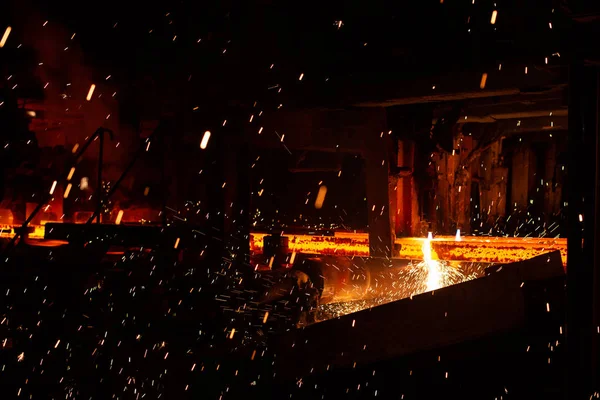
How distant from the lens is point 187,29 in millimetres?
6199

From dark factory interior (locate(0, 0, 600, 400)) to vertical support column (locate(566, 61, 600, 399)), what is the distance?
0.01 meters

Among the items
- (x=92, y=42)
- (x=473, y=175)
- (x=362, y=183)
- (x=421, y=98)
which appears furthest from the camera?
(x=362, y=183)

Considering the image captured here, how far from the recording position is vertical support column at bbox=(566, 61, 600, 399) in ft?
10.7

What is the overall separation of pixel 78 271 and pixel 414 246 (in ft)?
11.4

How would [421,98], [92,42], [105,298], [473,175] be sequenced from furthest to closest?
[473,175] < [92,42] < [105,298] < [421,98]

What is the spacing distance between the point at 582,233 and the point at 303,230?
18.2ft

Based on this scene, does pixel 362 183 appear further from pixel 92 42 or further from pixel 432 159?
pixel 92 42

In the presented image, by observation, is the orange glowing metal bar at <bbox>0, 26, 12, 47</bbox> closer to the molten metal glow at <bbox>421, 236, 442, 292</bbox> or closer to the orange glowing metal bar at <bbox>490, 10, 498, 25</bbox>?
the molten metal glow at <bbox>421, 236, 442, 292</bbox>

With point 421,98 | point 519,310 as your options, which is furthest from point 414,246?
point 519,310

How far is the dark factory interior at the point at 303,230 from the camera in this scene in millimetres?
3750

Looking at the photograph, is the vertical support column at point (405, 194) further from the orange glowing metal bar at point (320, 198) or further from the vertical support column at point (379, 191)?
the orange glowing metal bar at point (320, 198)

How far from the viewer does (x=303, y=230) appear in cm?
866

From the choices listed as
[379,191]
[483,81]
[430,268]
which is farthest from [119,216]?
[483,81]

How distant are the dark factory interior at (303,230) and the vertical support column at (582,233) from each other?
0.5 inches
